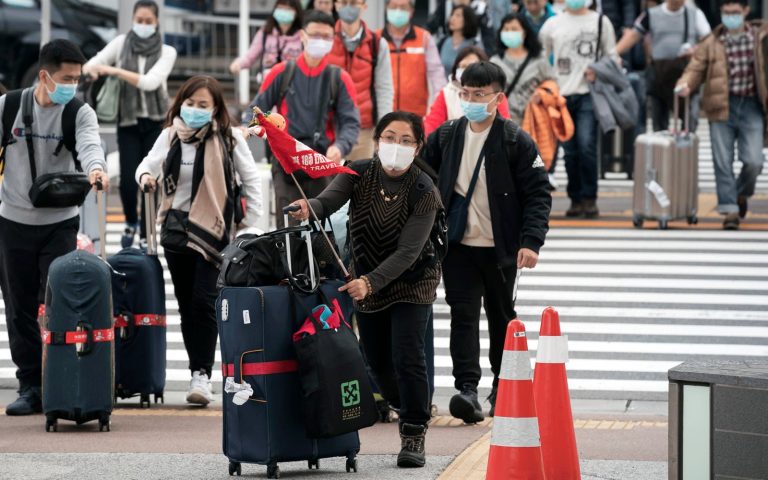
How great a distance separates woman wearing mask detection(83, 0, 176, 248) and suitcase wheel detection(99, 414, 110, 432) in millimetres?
4835

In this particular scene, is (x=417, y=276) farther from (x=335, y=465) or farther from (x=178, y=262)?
(x=178, y=262)

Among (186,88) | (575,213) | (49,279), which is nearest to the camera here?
(49,279)

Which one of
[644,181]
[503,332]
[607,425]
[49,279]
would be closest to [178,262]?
[49,279]

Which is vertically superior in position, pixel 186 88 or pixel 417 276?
pixel 186 88

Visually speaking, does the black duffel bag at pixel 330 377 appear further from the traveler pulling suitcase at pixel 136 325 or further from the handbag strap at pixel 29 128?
the handbag strap at pixel 29 128

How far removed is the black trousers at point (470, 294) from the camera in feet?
29.9

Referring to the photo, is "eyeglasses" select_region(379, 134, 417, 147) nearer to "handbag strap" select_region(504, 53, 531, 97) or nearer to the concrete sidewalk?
A: the concrete sidewalk

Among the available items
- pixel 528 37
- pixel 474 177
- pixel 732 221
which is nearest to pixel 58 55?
pixel 474 177

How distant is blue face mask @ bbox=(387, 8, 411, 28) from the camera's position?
14.4 metres

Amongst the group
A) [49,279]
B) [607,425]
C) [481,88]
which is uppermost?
[481,88]

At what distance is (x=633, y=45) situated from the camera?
17500 millimetres

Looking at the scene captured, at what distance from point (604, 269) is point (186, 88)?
16.6ft

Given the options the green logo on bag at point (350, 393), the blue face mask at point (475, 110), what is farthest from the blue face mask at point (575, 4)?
the green logo on bag at point (350, 393)

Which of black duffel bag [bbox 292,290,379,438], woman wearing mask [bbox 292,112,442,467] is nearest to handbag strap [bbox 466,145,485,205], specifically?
woman wearing mask [bbox 292,112,442,467]
